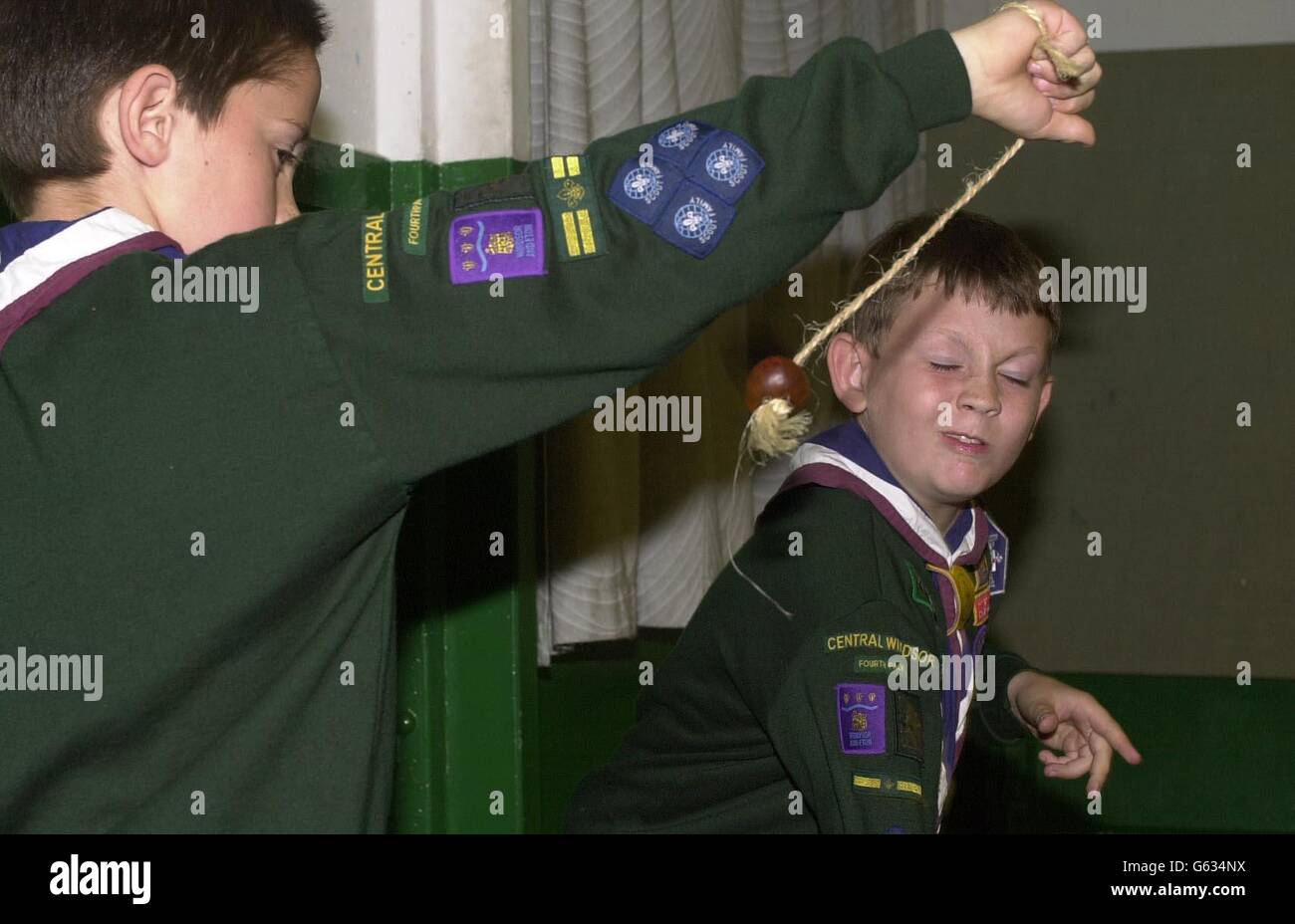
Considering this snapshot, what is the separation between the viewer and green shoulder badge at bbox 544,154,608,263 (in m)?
0.66

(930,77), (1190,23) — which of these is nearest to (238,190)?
(930,77)

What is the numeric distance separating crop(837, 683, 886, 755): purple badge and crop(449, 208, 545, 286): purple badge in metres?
0.47

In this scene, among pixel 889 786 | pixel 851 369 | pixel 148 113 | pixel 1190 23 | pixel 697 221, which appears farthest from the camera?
pixel 1190 23

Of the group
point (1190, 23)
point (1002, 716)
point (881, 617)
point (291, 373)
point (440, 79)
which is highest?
point (1190, 23)

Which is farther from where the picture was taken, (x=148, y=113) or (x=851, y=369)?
(x=851, y=369)

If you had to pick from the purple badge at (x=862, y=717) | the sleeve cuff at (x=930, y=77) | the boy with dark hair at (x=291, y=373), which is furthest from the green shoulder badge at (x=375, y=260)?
the purple badge at (x=862, y=717)

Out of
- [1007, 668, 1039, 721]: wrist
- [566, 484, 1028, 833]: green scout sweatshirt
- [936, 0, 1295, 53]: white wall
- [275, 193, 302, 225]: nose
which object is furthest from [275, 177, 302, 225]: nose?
[936, 0, 1295, 53]: white wall

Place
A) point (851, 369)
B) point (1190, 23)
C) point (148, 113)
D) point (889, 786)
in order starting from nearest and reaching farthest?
1. point (148, 113)
2. point (889, 786)
3. point (851, 369)
4. point (1190, 23)

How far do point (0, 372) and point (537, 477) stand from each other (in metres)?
0.85

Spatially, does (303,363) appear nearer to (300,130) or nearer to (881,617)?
(300,130)

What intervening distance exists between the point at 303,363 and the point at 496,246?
0.11 m

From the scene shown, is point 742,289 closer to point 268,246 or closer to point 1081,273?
point 268,246

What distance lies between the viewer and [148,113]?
31.1 inches

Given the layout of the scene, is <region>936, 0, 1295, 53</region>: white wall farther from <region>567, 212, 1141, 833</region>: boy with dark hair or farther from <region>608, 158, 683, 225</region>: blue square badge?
<region>608, 158, 683, 225</region>: blue square badge
